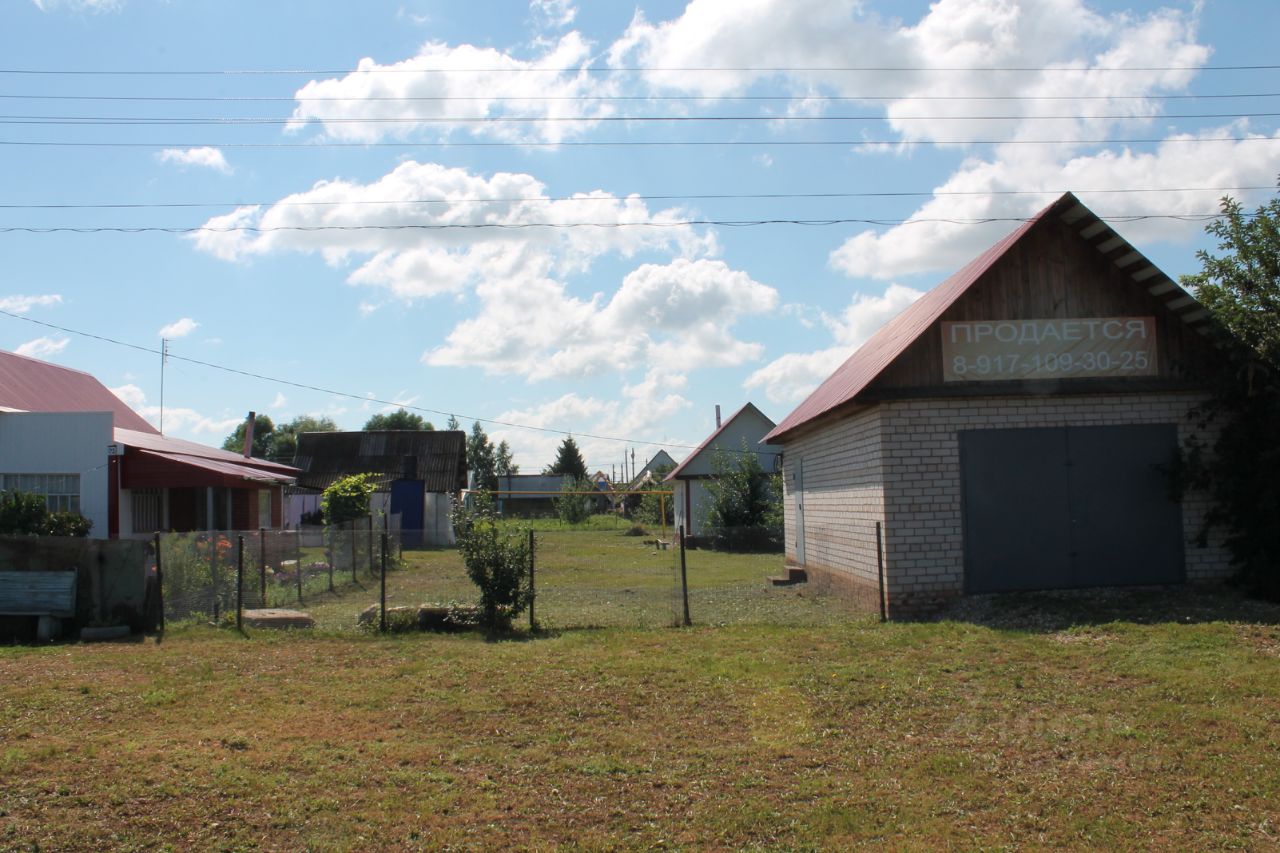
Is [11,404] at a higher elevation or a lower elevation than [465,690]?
higher

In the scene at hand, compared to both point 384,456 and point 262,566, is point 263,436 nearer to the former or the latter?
point 384,456

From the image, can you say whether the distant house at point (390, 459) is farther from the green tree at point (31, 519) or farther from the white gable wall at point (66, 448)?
the green tree at point (31, 519)

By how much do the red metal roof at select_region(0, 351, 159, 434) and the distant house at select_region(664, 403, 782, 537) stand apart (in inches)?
772

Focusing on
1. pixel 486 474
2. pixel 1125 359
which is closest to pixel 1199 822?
pixel 1125 359

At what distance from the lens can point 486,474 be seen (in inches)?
3681

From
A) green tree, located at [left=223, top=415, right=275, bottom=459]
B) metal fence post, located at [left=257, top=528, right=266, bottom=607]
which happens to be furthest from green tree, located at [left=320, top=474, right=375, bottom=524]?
green tree, located at [left=223, top=415, right=275, bottom=459]

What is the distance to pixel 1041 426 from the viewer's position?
1401 centimetres

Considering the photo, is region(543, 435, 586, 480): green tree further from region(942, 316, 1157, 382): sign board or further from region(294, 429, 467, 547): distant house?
region(942, 316, 1157, 382): sign board

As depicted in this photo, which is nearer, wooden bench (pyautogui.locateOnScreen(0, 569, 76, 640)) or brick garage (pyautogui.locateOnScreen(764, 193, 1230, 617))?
wooden bench (pyautogui.locateOnScreen(0, 569, 76, 640))

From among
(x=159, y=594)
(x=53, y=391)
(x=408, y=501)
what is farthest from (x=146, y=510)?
(x=408, y=501)

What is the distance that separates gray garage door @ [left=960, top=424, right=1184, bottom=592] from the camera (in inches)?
542

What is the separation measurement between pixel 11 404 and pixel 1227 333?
25869 millimetres

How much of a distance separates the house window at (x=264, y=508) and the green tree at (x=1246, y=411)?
26.5 metres

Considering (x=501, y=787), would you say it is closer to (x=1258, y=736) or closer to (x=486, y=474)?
(x=1258, y=736)
